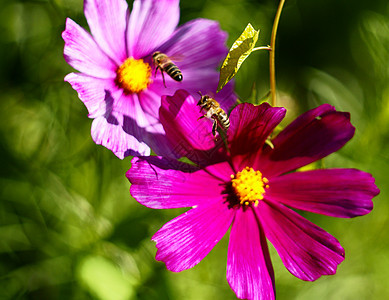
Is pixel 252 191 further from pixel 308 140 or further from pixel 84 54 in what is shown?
pixel 84 54

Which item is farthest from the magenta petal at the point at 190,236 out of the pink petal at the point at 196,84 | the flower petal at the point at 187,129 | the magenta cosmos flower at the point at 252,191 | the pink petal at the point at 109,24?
the pink petal at the point at 109,24

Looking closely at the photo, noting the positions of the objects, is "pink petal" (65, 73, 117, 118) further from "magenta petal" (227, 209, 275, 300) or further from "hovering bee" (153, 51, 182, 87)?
"magenta petal" (227, 209, 275, 300)

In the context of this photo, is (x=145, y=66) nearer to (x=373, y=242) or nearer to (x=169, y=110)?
(x=169, y=110)

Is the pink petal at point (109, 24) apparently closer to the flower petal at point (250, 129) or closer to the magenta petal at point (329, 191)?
the flower petal at point (250, 129)

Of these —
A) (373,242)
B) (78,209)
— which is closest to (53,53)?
(78,209)

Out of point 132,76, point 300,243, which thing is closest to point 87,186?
point 132,76

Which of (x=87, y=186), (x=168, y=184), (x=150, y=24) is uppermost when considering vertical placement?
(x=150, y=24)
